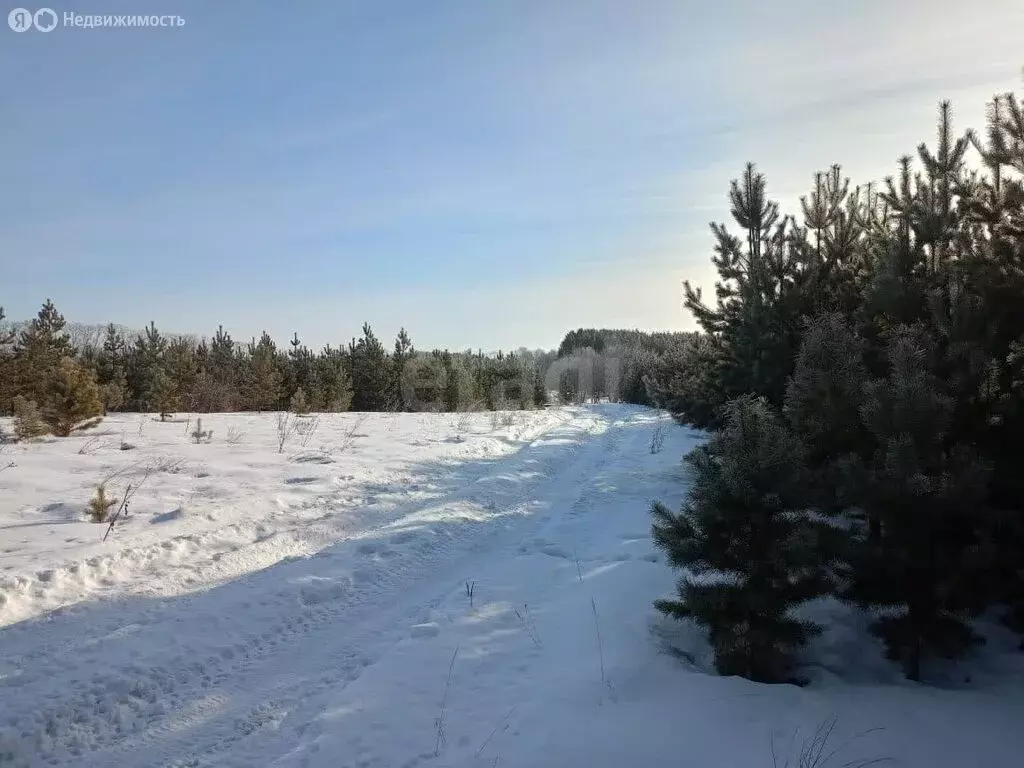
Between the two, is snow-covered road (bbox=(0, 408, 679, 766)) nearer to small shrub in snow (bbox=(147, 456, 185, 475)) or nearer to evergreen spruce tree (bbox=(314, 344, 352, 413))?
small shrub in snow (bbox=(147, 456, 185, 475))

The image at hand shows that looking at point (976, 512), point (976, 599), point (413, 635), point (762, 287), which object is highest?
point (762, 287)

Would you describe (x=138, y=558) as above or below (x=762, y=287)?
below

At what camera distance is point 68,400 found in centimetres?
1562

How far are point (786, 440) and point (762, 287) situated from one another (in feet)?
18.8

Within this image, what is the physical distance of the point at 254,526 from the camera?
8.33 metres

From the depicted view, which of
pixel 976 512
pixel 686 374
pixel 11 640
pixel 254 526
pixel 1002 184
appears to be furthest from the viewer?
pixel 686 374

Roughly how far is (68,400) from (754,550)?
1750cm

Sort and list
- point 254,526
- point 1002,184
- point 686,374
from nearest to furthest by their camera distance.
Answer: point 1002,184 < point 254,526 < point 686,374

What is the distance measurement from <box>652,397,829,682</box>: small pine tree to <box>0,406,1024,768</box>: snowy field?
1.05 ft

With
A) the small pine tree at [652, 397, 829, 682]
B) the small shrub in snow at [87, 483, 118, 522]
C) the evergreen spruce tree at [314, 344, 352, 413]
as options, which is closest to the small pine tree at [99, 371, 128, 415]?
the evergreen spruce tree at [314, 344, 352, 413]

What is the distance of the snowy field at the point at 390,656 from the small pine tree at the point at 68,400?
21.5 feet

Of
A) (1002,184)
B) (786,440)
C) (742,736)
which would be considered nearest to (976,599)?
(786,440)

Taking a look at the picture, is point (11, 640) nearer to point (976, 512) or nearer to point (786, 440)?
point (786, 440)

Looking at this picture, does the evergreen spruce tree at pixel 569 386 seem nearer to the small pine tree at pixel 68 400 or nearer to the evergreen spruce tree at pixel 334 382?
the evergreen spruce tree at pixel 334 382
